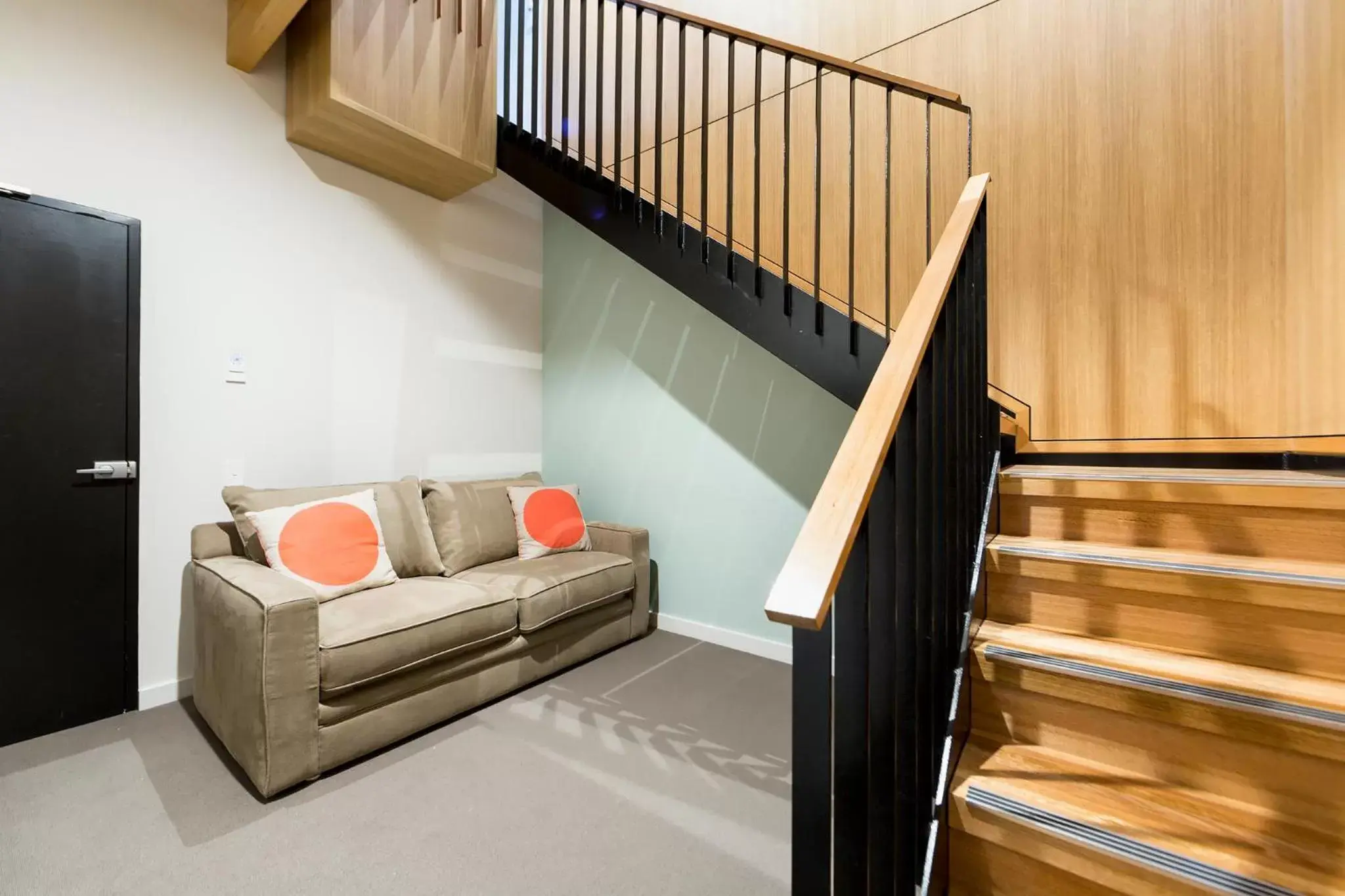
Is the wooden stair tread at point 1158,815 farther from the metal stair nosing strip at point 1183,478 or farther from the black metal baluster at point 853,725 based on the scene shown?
the metal stair nosing strip at point 1183,478

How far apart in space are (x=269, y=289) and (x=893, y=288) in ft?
9.36

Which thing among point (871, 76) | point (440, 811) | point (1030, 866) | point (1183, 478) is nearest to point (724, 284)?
point (871, 76)

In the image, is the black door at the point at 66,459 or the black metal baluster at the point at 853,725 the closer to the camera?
the black metal baluster at the point at 853,725

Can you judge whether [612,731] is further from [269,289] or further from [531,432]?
[269,289]

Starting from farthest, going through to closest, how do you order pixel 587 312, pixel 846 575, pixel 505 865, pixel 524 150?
pixel 587 312 → pixel 524 150 → pixel 505 865 → pixel 846 575

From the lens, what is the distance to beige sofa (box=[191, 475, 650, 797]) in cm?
171

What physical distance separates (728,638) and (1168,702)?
207 centimetres

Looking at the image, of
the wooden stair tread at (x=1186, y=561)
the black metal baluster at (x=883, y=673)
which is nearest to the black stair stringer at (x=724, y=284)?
the wooden stair tread at (x=1186, y=561)

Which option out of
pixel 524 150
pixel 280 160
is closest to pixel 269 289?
pixel 280 160

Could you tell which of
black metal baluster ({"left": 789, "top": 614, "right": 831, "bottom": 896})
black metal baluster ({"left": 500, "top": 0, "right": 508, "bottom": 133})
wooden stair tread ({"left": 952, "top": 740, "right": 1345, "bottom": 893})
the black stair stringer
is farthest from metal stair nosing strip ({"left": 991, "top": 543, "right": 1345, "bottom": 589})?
black metal baluster ({"left": 500, "top": 0, "right": 508, "bottom": 133})

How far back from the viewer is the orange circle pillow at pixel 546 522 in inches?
117

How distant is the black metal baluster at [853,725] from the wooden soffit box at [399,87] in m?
2.77

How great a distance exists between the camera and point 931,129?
8.38 ft

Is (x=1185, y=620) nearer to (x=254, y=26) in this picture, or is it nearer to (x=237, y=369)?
(x=237, y=369)
